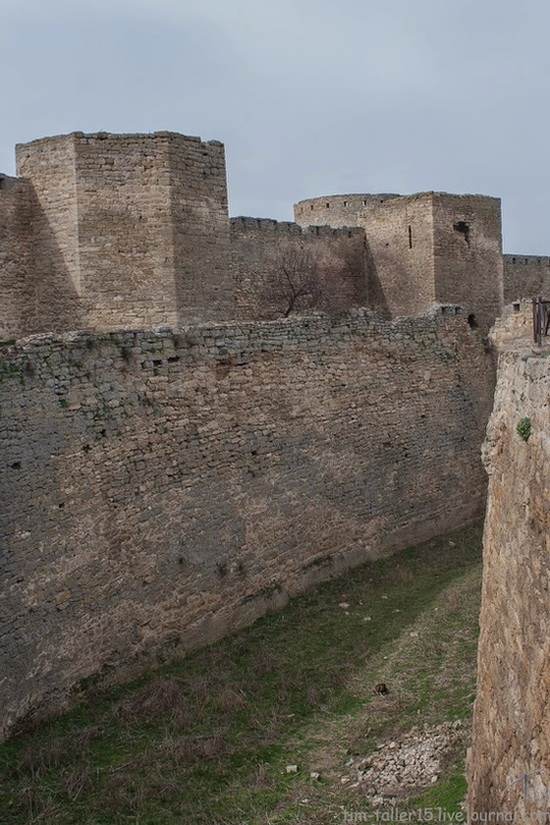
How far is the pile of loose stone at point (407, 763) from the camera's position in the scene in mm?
6770

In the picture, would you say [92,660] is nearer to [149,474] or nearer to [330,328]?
[149,474]

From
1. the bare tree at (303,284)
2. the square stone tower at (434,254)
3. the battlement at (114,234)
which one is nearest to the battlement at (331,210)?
the square stone tower at (434,254)

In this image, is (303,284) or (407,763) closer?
(407,763)

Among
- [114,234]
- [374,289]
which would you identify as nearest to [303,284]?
[374,289]

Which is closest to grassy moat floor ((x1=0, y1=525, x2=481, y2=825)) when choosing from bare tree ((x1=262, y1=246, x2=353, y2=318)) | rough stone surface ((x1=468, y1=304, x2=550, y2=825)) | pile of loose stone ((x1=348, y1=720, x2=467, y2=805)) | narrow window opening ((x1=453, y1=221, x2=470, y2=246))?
pile of loose stone ((x1=348, y1=720, x2=467, y2=805))

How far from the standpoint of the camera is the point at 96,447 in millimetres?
8984

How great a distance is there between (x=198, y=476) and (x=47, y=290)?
447 centimetres

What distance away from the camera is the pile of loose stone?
6.77m

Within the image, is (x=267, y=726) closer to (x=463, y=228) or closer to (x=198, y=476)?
(x=198, y=476)

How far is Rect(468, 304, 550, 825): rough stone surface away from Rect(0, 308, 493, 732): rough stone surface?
13.9ft

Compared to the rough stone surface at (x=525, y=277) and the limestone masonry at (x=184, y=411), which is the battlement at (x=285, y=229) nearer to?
the limestone masonry at (x=184, y=411)

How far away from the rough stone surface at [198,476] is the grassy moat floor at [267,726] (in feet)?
1.87

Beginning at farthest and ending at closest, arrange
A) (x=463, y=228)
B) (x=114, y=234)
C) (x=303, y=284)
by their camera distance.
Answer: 1. (x=463, y=228)
2. (x=303, y=284)
3. (x=114, y=234)

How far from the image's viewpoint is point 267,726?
7.99m
